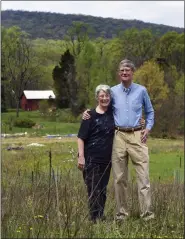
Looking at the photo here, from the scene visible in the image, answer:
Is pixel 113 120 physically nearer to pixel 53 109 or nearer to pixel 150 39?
pixel 53 109

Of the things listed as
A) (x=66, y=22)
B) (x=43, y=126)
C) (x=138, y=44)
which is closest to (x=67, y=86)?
(x=43, y=126)

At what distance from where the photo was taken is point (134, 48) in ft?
186

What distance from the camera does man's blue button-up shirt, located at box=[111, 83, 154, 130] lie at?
502 cm

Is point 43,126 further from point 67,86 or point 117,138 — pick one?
point 117,138

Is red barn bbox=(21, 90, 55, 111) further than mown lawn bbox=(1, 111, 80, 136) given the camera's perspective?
Yes

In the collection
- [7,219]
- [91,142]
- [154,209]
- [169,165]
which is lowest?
[169,165]

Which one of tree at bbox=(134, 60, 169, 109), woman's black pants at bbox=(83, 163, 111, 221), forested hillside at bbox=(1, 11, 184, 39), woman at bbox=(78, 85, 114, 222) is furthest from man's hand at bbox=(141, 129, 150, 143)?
forested hillside at bbox=(1, 11, 184, 39)

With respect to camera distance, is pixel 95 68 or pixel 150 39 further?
pixel 150 39

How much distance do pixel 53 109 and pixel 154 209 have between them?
1341 inches

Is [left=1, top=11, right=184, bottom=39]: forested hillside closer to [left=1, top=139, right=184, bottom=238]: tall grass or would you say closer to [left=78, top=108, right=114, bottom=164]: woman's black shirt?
[left=1, top=139, right=184, bottom=238]: tall grass

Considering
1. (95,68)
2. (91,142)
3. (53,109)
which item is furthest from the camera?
(95,68)

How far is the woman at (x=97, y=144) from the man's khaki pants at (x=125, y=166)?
0.08 meters

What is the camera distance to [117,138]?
512 cm

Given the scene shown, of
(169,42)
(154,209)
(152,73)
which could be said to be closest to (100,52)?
(169,42)
